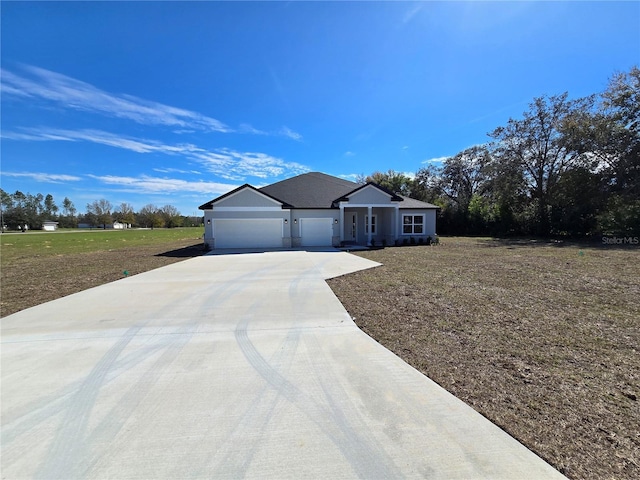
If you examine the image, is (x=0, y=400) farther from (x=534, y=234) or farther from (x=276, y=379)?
(x=534, y=234)

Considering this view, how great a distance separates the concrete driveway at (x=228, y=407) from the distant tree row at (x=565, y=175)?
85.7 feet

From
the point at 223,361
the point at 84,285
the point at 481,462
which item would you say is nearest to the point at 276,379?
the point at 223,361

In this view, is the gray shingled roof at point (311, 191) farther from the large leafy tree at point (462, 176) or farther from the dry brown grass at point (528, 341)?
the large leafy tree at point (462, 176)

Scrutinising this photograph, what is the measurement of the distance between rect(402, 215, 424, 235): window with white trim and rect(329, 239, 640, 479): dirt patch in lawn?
490 inches

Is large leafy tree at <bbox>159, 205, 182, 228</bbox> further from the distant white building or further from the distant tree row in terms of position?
the distant tree row

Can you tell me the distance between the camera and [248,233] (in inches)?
694

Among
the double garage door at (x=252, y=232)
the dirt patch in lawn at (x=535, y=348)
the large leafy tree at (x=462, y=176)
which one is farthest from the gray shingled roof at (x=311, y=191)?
the large leafy tree at (x=462, y=176)

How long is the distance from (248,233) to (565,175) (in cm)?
2633

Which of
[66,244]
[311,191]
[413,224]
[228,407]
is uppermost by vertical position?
[311,191]

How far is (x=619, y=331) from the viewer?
4.39m

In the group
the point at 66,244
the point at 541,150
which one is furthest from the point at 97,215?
the point at 541,150

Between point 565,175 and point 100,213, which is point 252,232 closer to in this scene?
point 565,175

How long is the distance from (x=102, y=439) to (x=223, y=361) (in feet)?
4.54

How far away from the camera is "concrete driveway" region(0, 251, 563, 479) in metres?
2.01
